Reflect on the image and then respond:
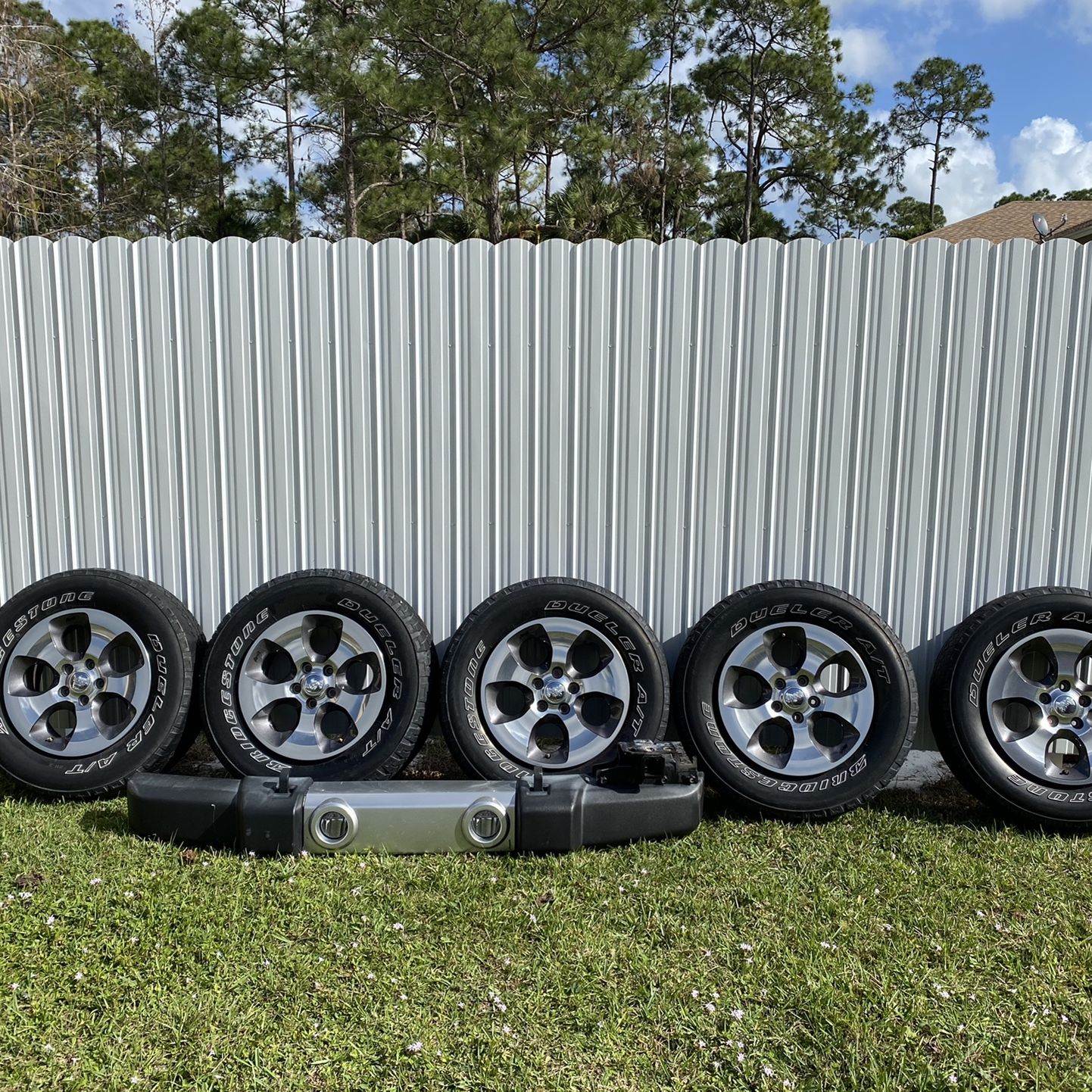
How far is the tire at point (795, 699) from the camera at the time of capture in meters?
3.64

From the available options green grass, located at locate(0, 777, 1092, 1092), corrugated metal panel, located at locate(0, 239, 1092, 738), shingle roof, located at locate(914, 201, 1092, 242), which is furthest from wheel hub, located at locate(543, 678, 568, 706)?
shingle roof, located at locate(914, 201, 1092, 242)

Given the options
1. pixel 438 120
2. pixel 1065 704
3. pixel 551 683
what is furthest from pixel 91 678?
pixel 438 120

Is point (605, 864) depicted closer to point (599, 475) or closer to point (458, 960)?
point (458, 960)

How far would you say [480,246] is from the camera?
4062mm

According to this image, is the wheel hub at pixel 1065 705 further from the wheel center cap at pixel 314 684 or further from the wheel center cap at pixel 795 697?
the wheel center cap at pixel 314 684

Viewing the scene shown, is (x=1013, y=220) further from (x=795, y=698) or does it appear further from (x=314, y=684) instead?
(x=314, y=684)

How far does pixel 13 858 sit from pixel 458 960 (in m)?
1.94

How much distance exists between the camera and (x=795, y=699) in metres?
3.79

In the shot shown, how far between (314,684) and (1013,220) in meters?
24.6

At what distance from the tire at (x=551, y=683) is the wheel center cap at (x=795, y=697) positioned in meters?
0.57

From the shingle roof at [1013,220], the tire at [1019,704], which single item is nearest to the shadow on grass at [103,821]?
the tire at [1019,704]

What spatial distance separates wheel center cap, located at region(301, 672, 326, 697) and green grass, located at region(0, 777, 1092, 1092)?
0.88m

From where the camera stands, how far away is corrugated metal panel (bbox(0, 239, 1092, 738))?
159 inches

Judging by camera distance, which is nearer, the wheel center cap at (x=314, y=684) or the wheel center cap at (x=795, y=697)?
the wheel center cap at (x=795, y=697)
